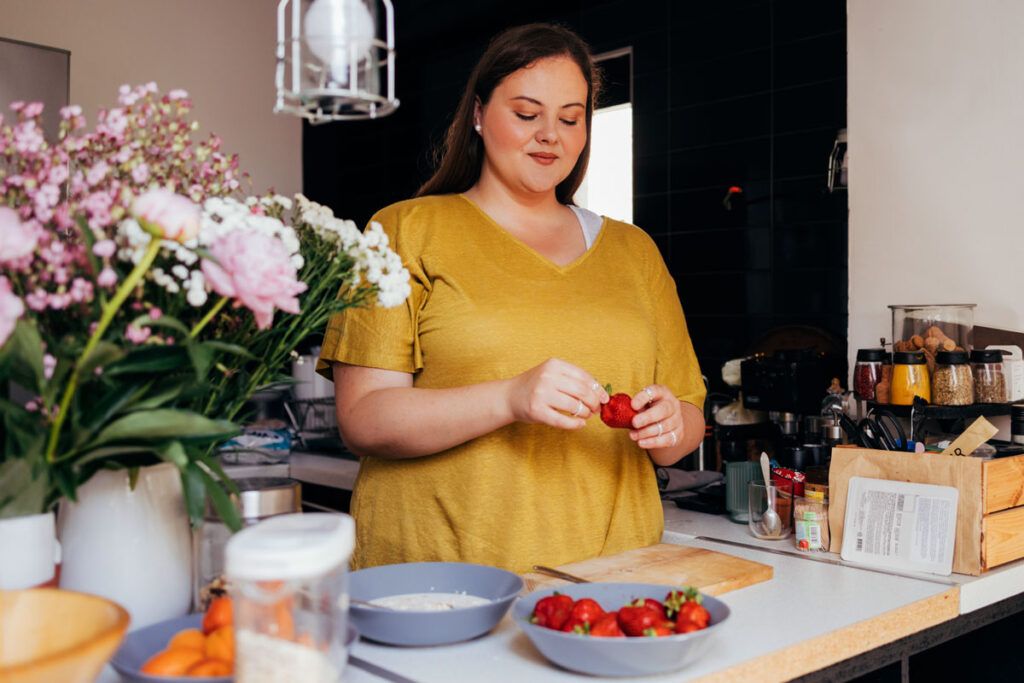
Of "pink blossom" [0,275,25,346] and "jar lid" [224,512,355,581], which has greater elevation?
"pink blossom" [0,275,25,346]

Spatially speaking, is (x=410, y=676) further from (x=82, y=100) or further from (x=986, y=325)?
(x=82, y=100)

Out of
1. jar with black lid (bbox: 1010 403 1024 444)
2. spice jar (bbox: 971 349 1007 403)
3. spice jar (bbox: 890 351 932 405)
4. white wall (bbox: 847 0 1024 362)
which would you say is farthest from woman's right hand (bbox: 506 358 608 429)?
white wall (bbox: 847 0 1024 362)

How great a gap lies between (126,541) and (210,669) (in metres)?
0.22

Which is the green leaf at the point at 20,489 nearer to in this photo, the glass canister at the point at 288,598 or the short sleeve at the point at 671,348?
the glass canister at the point at 288,598

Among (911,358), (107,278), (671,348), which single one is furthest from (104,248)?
(911,358)

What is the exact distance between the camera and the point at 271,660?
87 centimetres

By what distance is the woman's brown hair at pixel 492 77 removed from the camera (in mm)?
1697

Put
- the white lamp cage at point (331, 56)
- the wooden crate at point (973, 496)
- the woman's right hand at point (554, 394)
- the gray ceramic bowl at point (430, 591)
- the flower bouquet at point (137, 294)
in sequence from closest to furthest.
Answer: the flower bouquet at point (137, 294)
the white lamp cage at point (331, 56)
the gray ceramic bowl at point (430, 591)
the woman's right hand at point (554, 394)
the wooden crate at point (973, 496)

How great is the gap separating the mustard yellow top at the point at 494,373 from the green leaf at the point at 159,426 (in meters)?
0.59

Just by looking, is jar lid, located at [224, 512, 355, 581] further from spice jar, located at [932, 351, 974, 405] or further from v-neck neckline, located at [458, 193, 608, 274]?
spice jar, located at [932, 351, 974, 405]

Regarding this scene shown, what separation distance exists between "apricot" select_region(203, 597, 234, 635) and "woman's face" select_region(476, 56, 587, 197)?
3.03 ft

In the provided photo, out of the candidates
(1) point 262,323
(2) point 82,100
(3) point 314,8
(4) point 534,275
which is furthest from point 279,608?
(2) point 82,100

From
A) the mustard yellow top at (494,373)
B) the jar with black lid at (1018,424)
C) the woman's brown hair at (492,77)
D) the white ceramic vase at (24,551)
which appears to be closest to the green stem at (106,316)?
the white ceramic vase at (24,551)

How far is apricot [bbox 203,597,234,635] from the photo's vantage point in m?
1.01
